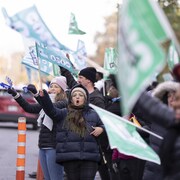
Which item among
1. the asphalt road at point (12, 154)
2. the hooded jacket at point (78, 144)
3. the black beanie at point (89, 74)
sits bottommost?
the asphalt road at point (12, 154)

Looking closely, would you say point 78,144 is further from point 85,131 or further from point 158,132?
point 158,132

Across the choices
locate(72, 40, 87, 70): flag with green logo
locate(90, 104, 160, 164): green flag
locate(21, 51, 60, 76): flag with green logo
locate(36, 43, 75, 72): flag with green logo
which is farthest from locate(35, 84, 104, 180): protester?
locate(72, 40, 87, 70): flag with green logo

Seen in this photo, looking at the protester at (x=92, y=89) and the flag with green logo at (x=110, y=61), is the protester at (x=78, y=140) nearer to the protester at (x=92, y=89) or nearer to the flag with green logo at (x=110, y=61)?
the protester at (x=92, y=89)

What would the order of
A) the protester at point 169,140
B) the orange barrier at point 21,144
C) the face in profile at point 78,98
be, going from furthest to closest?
the orange barrier at point 21,144 < the face in profile at point 78,98 < the protester at point 169,140

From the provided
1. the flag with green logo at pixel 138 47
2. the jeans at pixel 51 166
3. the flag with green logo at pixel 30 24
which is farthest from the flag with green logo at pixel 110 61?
the flag with green logo at pixel 138 47

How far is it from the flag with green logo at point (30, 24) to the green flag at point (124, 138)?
2466mm

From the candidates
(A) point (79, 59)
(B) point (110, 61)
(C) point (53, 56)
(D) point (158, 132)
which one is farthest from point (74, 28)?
(D) point (158, 132)

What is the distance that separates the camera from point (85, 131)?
29.4 feet

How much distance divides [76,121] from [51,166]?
108cm

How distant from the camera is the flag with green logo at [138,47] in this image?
4.69 metres

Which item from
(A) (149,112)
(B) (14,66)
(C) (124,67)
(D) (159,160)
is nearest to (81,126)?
(D) (159,160)

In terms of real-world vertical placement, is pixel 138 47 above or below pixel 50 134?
above

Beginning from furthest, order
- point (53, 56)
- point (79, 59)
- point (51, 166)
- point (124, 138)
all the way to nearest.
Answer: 1. point (79, 59)
2. point (53, 56)
3. point (51, 166)
4. point (124, 138)

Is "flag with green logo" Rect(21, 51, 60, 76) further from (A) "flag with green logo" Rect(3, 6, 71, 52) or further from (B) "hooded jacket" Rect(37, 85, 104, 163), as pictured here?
(B) "hooded jacket" Rect(37, 85, 104, 163)
